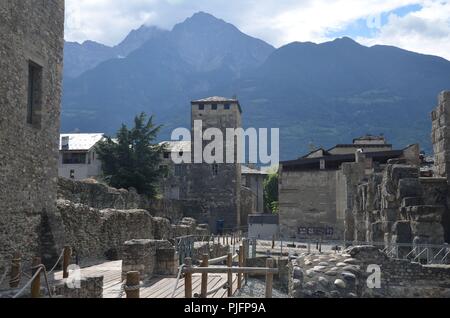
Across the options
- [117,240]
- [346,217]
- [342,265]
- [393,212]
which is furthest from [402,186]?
[346,217]

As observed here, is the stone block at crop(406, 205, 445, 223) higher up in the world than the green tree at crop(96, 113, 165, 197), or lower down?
lower down

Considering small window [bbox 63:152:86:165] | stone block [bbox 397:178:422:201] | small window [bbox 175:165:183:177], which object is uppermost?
small window [bbox 63:152:86:165]

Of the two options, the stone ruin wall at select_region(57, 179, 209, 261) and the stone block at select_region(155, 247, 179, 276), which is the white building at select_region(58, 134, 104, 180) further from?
the stone block at select_region(155, 247, 179, 276)

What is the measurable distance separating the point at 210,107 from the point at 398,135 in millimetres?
101998

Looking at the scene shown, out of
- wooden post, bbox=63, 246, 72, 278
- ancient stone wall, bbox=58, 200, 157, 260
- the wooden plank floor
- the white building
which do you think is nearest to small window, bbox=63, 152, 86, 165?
the white building

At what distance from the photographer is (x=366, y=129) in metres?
150

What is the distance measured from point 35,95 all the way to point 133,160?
90.1 ft

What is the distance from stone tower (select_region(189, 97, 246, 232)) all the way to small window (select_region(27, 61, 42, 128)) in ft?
133

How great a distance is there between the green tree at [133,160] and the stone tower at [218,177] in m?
11.8

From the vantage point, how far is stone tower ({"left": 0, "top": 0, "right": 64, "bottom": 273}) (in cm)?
1290

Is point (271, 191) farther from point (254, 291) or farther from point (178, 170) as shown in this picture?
point (254, 291)

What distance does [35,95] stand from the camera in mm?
14992

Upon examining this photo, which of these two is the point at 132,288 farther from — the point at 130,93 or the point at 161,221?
the point at 130,93

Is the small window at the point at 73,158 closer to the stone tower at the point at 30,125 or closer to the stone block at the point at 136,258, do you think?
the stone tower at the point at 30,125
